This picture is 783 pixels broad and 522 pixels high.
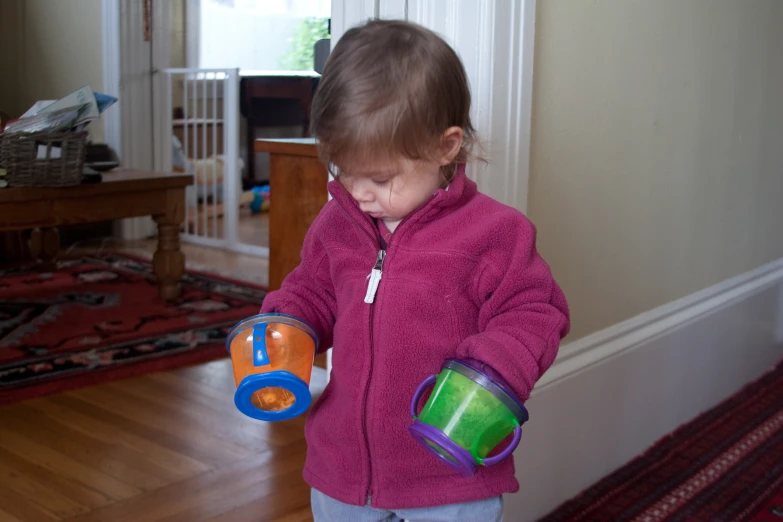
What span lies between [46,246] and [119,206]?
36.9 inches

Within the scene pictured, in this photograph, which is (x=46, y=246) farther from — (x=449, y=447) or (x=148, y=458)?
(x=449, y=447)

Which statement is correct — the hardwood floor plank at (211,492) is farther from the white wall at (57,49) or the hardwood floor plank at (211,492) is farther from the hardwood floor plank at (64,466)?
the white wall at (57,49)

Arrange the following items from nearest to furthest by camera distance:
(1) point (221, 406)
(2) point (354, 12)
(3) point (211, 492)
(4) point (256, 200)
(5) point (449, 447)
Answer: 1. (5) point (449, 447)
2. (2) point (354, 12)
3. (3) point (211, 492)
4. (1) point (221, 406)
5. (4) point (256, 200)

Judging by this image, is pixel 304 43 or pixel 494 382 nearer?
pixel 494 382

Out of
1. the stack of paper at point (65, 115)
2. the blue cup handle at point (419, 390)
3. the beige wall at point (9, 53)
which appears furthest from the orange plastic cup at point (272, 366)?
the beige wall at point (9, 53)

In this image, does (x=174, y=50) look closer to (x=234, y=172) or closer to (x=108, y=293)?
(x=234, y=172)

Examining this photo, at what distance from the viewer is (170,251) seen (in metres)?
3.08

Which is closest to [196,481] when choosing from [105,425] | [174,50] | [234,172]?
[105,425]

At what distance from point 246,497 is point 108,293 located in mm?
1832

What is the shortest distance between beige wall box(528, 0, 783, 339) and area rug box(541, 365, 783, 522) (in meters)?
0.32

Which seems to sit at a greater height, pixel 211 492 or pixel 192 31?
pixel 192 31

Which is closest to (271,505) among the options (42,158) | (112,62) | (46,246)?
(42,158)

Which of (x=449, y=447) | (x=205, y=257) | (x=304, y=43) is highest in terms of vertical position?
(x=304, y=43)

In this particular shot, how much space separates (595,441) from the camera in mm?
1682
